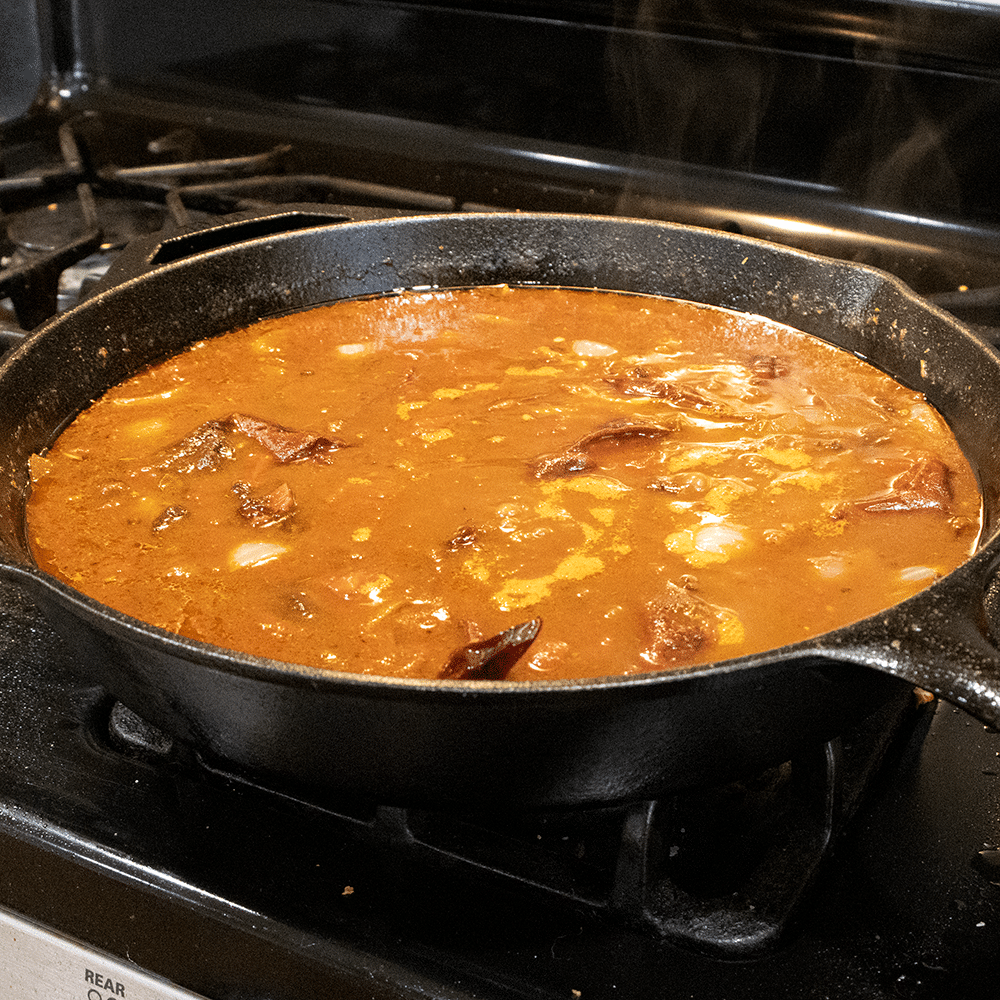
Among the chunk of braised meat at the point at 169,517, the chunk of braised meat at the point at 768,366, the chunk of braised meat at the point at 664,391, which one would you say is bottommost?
the chunk of braised meat at the point at 169,517

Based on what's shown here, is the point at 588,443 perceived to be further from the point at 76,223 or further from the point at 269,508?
the point at 76,223

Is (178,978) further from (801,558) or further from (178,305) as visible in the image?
(178,305)

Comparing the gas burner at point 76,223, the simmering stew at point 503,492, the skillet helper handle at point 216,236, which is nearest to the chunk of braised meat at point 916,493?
the simmering stew at point 503,492

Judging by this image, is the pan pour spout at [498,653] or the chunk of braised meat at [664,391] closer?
the pan pour spout at [498,653]

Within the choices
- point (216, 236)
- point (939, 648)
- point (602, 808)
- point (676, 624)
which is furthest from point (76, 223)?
point (939, 648)

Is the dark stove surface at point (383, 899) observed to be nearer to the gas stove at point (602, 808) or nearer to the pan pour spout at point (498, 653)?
the gas stove at point (602, 808)

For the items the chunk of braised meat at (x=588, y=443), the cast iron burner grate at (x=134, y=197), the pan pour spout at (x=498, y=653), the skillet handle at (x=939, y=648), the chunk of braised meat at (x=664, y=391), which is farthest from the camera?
the cast iron burner grate at (x=134, y=197)

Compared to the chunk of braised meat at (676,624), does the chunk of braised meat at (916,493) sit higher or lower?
higher

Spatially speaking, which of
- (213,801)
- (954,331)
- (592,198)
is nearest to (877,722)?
(954,331)
